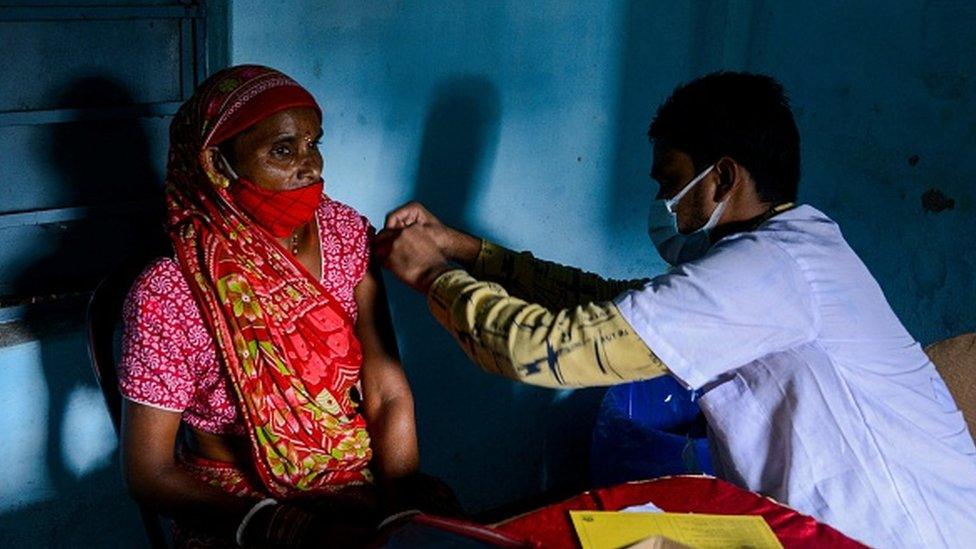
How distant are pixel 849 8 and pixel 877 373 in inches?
81.5

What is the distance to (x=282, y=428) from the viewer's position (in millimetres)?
2012

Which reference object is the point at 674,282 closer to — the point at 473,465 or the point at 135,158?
the point at 135,158

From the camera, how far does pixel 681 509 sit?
5.52ft

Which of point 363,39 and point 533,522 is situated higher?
point 363,39

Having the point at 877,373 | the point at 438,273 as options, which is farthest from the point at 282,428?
the point at 877,373

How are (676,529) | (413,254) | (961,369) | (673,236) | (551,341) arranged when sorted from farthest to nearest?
(961,369), (673,236), (413,254), (551,341), (676,529)

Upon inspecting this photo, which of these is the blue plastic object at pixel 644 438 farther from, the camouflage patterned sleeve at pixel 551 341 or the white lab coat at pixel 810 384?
the camouflage patterned sleeve at pixel 551 341

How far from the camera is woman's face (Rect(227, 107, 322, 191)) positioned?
6.42 ft

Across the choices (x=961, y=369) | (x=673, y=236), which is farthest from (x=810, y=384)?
(x=961, y=369)

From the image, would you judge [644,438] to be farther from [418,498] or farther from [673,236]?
[418,498]

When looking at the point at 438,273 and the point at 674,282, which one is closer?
the point at 674,282

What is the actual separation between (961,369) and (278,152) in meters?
1.62

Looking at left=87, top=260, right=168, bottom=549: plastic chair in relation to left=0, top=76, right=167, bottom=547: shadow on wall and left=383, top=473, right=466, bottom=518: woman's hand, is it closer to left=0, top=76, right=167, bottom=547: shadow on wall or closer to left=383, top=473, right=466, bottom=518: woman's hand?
left=0, top=76, right=167, bottom=547: shadow on wall

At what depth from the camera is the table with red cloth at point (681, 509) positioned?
160cm
